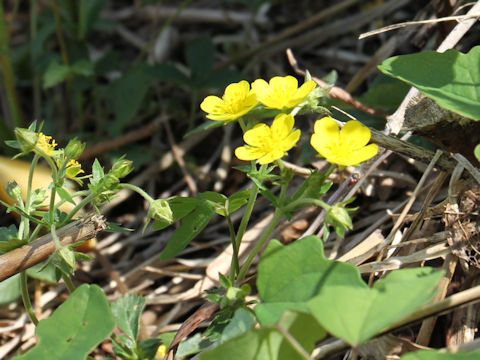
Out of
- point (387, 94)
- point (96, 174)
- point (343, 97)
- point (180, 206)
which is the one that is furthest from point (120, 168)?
point (387, 94)

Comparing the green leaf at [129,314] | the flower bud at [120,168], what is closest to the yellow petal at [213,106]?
the flower bud at [120,168]

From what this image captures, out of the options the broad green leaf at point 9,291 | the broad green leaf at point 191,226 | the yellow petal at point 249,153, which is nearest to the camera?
the yellow petal at point 249,153

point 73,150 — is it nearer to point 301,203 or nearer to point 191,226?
point 191,226

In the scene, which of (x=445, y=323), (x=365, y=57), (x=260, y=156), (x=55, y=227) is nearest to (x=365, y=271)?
(x=445, y=323)

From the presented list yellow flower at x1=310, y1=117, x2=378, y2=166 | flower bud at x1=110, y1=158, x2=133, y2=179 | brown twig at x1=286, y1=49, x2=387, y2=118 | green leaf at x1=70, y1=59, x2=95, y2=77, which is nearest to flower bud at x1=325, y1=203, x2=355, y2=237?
yellow flower at x1=310, y1=117, x2=378, y2=166

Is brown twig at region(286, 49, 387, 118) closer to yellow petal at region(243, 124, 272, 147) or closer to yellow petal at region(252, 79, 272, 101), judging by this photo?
yellow petal at region(252, 79, 272, 101)

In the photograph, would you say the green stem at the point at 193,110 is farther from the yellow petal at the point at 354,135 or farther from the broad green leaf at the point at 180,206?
the yellow petal at the point at 354,135

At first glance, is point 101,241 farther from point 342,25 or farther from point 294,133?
point 342,25
